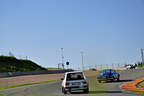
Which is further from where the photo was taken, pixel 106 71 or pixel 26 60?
pixel 26 60

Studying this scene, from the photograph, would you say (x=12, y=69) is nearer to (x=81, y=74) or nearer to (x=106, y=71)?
(x=106, y=71)

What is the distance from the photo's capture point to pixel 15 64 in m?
88.9

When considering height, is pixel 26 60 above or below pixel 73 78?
above

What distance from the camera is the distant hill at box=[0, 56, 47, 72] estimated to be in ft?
268

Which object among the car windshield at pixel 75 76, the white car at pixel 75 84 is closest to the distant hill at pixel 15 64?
the car windshield at pixel 75 76

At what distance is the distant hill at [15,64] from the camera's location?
8181 centimetres

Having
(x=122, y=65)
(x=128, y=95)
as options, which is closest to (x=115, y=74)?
(x=128, y=95)

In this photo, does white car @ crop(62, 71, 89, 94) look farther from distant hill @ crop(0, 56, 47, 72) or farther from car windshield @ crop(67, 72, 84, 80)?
distant hill @ crop(0, 56, 47, 72)

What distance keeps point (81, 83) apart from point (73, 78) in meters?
0.94

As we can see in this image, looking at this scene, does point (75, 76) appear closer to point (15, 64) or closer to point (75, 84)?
point (75, 84)

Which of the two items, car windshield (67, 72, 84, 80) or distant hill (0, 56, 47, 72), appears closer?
car windshield (67, 72, 84, 80)

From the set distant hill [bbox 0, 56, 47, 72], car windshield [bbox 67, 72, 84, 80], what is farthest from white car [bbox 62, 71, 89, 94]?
distant hill [bbox 0, 56, 47, 72]

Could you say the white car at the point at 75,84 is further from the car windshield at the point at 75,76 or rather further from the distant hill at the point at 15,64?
the distant hill at the point at 15,64

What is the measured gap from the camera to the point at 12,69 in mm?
81688
